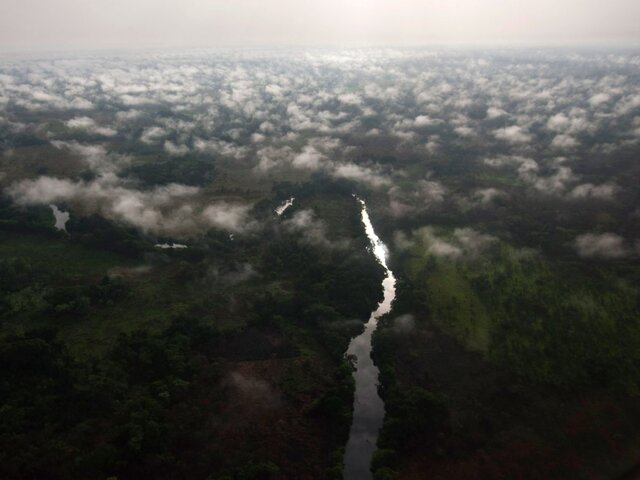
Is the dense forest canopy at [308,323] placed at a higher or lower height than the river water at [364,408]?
higher

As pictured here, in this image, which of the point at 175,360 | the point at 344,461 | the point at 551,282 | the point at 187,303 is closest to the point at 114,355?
the point at 175,360

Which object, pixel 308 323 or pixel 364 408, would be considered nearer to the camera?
pixel 364 408

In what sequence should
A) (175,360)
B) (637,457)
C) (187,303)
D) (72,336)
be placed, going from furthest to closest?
(187,303) < (72,336) < (175,360) < (637,457)

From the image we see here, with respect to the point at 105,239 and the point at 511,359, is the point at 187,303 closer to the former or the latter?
the point at 105,239

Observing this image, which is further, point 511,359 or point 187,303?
point 187,303

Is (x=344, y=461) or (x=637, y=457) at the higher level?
(x=637, y=457)

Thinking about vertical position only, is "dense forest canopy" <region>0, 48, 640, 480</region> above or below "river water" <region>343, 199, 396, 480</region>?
above

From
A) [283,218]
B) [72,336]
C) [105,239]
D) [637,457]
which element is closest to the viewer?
[637,457]

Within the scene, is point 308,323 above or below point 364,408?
above
